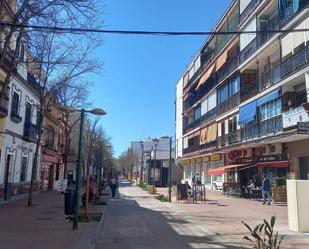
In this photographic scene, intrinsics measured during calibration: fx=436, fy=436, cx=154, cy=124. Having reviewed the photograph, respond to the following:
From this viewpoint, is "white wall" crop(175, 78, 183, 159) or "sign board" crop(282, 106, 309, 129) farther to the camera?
"white wall" crop(175, 78, 183, 159)

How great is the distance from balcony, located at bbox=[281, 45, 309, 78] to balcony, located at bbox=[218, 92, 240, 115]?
9346 millimetres

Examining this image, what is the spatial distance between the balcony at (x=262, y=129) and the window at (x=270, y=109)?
38cm

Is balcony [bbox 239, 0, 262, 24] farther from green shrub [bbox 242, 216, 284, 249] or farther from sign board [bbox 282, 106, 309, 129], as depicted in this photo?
green shrub [bbox 242, 216, 284, 249]

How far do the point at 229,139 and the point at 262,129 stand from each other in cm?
850

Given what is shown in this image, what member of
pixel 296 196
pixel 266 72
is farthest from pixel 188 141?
pixel 296 196

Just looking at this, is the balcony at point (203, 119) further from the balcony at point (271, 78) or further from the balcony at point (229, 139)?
the balcony at point (271, 78)

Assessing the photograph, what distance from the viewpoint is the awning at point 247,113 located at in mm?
31703

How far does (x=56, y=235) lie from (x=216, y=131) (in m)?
33.2

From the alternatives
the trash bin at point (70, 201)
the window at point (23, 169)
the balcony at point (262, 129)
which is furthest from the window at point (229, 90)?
the trash bin at point (70, 201)

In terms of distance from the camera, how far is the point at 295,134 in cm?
2417

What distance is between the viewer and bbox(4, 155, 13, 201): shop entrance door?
85.8 feet

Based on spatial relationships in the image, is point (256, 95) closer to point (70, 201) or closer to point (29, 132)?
point (29, 132)

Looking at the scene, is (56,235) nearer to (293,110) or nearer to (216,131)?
(293,110)

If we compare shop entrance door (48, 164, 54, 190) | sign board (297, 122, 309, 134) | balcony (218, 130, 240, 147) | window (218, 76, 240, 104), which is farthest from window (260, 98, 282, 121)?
shop entrance door (48, 164, 54, 190)
